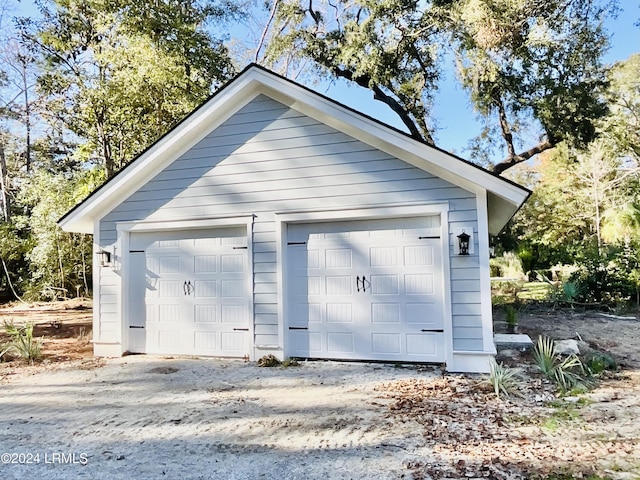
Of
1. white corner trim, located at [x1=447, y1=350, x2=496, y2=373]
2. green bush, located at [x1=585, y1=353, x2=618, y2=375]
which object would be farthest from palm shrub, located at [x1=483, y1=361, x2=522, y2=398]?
green bush, located at [x1=585, y1=353, x2=618, y2=375]

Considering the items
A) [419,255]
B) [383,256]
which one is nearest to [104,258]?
[383,256]

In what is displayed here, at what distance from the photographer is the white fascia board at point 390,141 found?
5508 millimetres

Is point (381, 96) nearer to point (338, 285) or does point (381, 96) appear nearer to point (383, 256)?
point (383, 256)

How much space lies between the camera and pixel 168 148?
6.73 m

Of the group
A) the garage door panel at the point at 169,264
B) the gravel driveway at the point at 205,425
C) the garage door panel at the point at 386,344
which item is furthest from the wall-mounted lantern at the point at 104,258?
the garage door panel at the point at 386,344

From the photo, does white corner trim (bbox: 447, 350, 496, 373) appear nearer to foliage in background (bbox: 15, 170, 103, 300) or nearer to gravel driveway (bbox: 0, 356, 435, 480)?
gravel driveway (bbox: 0, 356, 435, 480)

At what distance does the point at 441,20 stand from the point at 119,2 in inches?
329

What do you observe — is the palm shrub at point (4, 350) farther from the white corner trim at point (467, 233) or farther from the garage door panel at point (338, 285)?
the white corner trim at point (467, 233)

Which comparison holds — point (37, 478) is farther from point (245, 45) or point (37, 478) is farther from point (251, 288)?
point (245, 45)

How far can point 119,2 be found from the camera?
1152cm

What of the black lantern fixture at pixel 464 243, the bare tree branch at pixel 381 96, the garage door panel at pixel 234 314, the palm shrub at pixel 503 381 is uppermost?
the bare tree branch at pixel 381 96

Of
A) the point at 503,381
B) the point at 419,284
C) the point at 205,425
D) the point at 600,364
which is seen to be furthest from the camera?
the point at 419,284

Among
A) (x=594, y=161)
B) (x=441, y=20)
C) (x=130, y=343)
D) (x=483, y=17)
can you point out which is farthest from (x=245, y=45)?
(x=594, y=161)

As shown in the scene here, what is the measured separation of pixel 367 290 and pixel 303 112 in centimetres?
273
